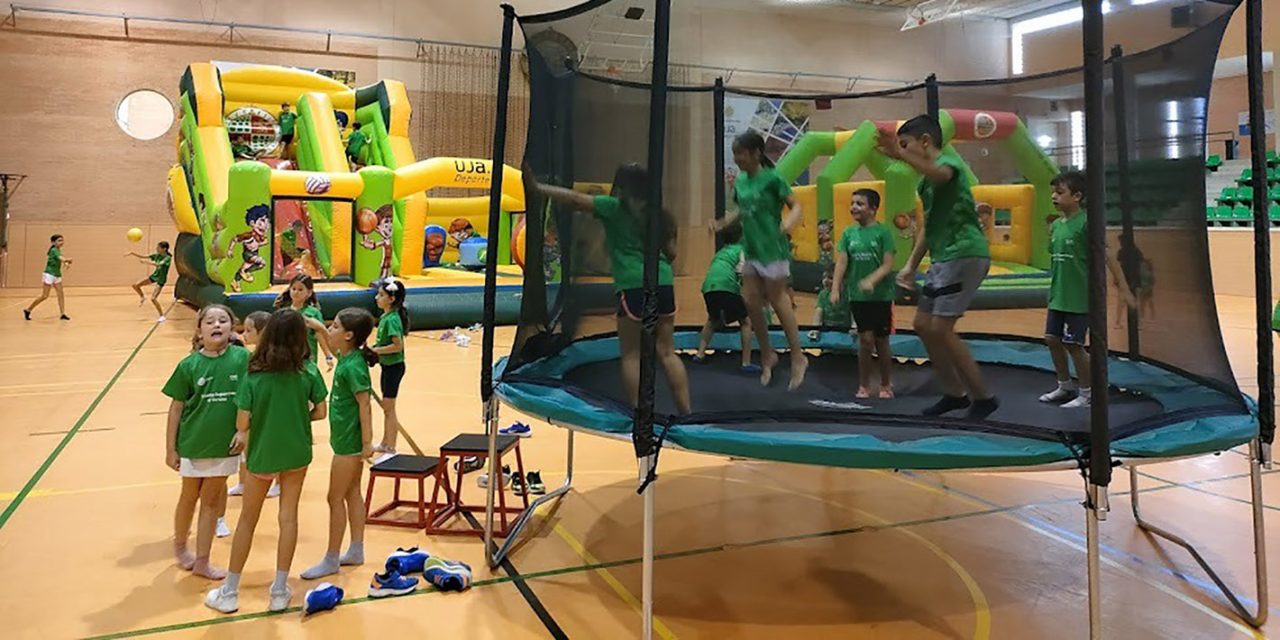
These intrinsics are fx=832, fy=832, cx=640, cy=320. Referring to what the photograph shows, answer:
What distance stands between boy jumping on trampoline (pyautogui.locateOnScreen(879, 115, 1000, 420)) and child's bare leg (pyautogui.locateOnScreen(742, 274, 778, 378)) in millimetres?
587

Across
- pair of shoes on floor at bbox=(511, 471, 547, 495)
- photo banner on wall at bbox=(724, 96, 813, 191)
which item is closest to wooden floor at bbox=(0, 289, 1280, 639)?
pair of shoes on floor at bbox=(511, 471, 547, 495)

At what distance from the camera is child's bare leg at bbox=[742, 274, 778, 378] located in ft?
9.79

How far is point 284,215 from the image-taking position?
1039 cm

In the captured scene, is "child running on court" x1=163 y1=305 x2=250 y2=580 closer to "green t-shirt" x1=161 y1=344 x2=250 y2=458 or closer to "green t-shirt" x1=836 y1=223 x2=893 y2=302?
"green t-shirt" x1=161 y1=344 x2=250 y2=458

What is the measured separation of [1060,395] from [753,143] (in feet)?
4.62

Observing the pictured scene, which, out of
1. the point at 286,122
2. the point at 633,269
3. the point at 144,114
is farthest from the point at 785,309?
the point at 144,114

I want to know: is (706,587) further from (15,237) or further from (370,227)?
(15,237)

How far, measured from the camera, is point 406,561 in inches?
97.0

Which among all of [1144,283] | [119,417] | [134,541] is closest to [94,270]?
[119,417]

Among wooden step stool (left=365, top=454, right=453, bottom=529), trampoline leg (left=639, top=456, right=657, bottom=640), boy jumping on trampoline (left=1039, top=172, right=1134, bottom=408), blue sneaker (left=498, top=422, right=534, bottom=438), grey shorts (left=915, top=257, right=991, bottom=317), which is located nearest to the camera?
trampoline leg (left=639, top=456, right=657, bottom=640)

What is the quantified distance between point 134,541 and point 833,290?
2699 mm

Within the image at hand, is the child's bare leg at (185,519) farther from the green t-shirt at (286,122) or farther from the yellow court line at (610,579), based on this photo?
the green t-shirt at (286,122)

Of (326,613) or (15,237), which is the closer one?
(326,613)

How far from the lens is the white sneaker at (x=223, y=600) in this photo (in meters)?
2.23
